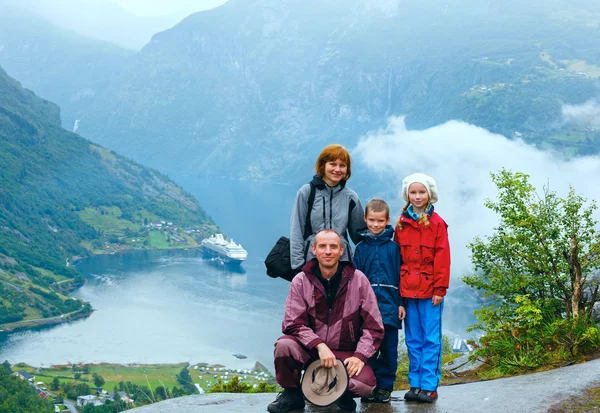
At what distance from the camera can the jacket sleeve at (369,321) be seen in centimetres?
358

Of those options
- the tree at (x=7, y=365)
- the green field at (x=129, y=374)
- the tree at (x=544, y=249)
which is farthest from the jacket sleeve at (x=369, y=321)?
the tree at (x=7, y=365)

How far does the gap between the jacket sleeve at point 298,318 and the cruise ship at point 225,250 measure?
68927 millimetres

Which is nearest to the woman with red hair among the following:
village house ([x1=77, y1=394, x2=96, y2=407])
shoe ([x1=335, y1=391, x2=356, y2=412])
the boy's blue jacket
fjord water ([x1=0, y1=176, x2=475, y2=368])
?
the boy's blue jacket

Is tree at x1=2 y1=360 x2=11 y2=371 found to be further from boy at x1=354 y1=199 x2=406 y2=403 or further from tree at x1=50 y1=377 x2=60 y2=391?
boy at x1=354 y1=199 x2=406 y2=403

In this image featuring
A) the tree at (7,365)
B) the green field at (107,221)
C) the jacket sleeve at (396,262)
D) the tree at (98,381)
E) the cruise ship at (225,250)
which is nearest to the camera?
the jacket sleeve at (396,262)

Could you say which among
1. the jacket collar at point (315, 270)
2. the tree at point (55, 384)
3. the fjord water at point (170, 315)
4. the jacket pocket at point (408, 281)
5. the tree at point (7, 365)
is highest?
the jacket collar at point (315, 270)

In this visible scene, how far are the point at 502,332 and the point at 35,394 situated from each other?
3153 cm

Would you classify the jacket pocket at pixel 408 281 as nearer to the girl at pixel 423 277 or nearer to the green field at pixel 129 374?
the girl at pixel 423 277

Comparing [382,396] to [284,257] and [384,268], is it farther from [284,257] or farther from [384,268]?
[284,257]

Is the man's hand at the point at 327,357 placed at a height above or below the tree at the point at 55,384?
above

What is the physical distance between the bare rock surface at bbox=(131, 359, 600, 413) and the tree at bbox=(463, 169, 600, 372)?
598 millimetres

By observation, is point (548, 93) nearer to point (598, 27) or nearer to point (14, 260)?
point (598, 27)

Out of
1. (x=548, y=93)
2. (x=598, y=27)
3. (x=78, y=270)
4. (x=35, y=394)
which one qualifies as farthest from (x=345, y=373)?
(x=598, y=27)

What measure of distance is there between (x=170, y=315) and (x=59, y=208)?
53024 millimetres
